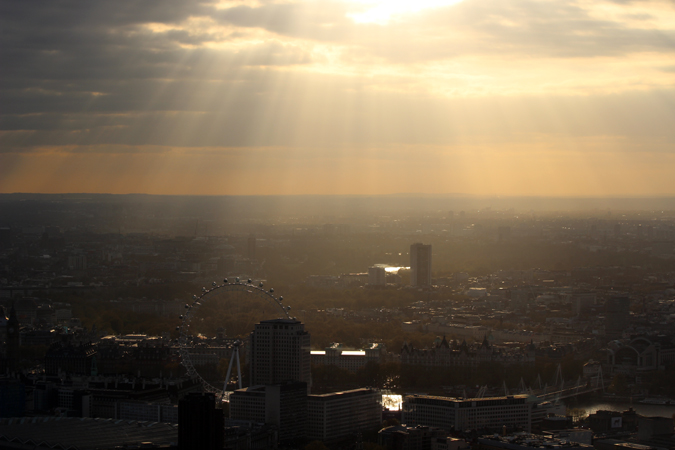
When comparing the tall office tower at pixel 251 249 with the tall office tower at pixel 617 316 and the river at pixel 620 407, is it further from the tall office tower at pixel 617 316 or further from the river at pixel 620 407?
the river at pixel 620 407

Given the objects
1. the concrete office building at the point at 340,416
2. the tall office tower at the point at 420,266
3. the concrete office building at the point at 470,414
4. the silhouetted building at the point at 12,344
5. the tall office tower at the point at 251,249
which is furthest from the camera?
the tall office tower at the point at 251,249

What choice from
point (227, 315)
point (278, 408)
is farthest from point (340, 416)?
point (227, 315)

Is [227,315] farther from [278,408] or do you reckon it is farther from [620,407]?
[278,408]

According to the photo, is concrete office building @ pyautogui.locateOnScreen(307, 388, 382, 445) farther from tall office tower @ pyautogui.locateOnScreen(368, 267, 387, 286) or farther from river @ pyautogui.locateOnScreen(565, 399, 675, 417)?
tall office tower @ pyautogui.locateOnScreen(368, 267, 387, 286)

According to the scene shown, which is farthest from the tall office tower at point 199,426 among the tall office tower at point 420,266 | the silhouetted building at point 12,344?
the tall office tower at point 420,266

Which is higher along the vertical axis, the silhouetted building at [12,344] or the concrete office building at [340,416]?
the silhouetted building at [12,344]

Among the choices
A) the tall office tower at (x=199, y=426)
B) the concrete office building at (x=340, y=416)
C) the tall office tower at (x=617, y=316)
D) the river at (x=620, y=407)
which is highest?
the tall office tower at (x=617, y=316)

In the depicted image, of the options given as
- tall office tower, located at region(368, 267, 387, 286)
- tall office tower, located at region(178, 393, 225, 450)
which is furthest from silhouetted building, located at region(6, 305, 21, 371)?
tall office tower, located at region(368, 267, 387, 286)
